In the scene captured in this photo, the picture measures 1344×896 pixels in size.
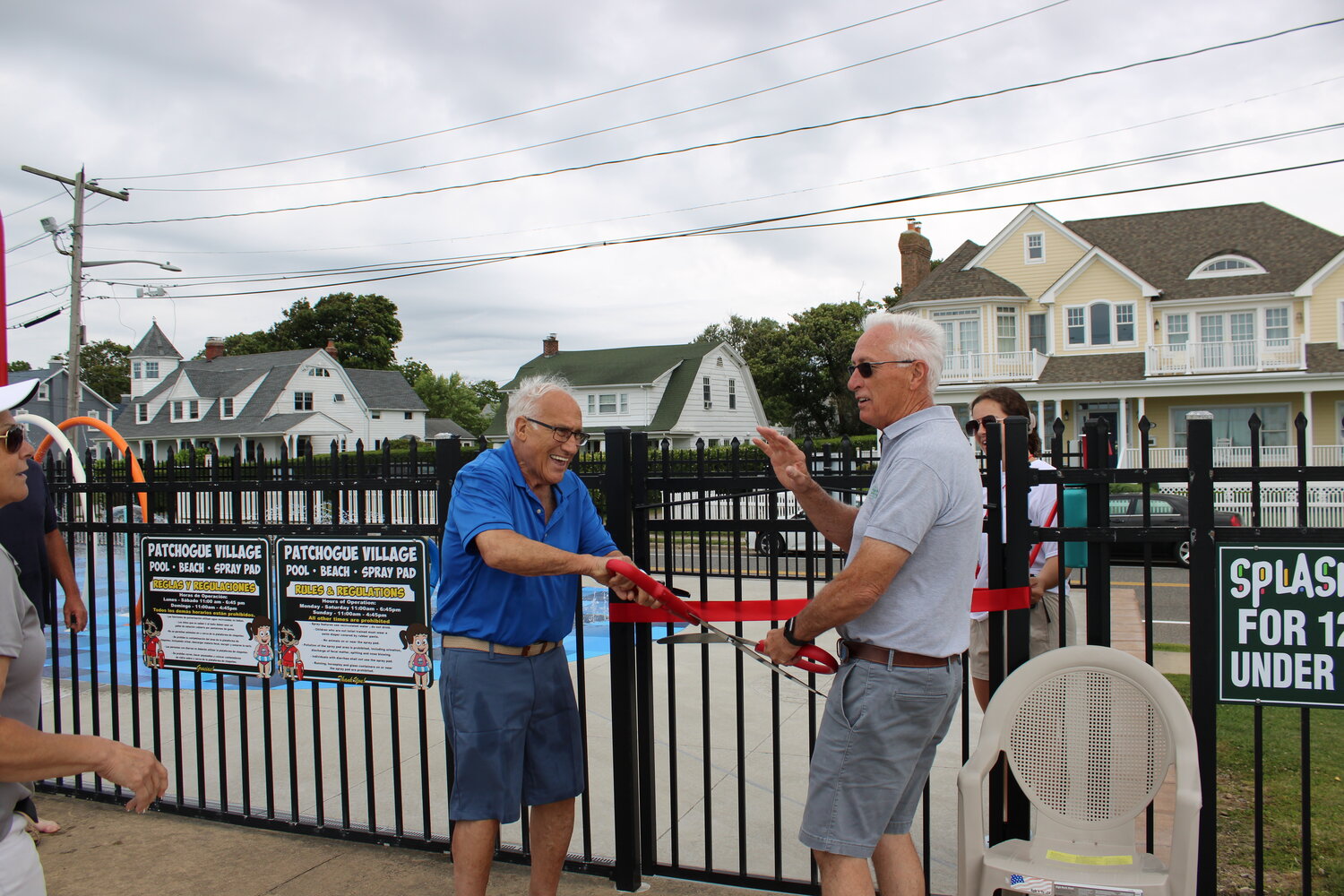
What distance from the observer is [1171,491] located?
15828mm

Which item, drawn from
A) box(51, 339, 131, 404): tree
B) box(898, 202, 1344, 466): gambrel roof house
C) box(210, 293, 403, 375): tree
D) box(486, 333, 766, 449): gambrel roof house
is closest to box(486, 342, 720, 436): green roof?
box(486, 333, 766, 449): gambrel roof house

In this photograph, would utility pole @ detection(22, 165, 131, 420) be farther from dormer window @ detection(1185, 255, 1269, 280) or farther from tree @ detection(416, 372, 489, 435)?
tree @ detection(416, 372, 489, 435)

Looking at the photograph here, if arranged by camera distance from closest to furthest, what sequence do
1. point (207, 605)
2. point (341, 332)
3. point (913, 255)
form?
1. point (207, 605)
2. point (913, 255)
3. point (341, 332)

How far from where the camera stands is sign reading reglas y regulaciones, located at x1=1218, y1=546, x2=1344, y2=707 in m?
2.83

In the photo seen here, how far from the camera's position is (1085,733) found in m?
2.76

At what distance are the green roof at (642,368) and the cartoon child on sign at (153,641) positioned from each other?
3421 centimetres

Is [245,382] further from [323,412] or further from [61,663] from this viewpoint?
[61,663]

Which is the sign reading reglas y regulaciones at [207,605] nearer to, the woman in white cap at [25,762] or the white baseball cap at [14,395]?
the white baseball cap at [14,395]

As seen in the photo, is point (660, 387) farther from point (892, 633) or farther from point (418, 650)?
point (892, 633)

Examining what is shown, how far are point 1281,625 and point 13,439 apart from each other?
370 cm

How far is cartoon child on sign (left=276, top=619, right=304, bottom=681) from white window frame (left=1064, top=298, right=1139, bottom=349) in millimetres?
28172

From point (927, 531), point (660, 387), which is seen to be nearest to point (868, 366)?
point (927, 531)

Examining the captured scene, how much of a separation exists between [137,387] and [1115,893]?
5921cm

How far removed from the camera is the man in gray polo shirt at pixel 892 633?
8.01 ft
